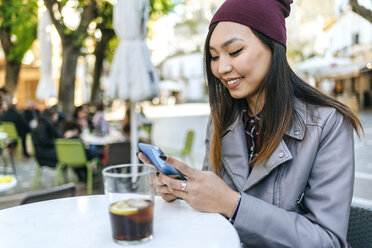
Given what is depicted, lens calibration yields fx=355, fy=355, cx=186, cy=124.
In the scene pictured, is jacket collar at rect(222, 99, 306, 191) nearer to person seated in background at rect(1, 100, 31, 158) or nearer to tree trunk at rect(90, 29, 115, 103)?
person seated in background at rect(1, 100, 31, 158)

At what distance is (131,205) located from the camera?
107 centimetres

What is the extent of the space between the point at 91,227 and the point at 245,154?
740mm

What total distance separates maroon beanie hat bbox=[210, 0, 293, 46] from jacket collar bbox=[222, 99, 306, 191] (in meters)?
0.32

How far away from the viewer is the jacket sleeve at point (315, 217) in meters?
1.25

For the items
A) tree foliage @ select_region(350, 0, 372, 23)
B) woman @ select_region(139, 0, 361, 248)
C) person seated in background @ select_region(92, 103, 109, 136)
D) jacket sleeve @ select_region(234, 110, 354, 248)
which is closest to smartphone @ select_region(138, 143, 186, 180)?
woman @ select_region(139, 0, 361, 248)

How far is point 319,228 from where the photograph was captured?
1.26m

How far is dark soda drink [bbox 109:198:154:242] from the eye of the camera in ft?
3.47

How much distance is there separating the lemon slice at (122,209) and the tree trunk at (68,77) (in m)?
8.95

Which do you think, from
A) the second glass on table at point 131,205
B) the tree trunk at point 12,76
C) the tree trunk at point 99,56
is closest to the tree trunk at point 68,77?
the tree trunk at point 99,56

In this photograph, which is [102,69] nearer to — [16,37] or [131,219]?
[16,37]

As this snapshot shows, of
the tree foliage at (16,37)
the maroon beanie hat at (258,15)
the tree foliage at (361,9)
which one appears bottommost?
the maroon beanie hat at (258,15)

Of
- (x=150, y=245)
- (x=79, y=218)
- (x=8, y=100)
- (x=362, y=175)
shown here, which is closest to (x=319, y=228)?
(x=150, y=245)

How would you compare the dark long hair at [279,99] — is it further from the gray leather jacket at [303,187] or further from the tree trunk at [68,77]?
the tree trunk at [68,77]

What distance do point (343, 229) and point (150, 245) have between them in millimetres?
704
